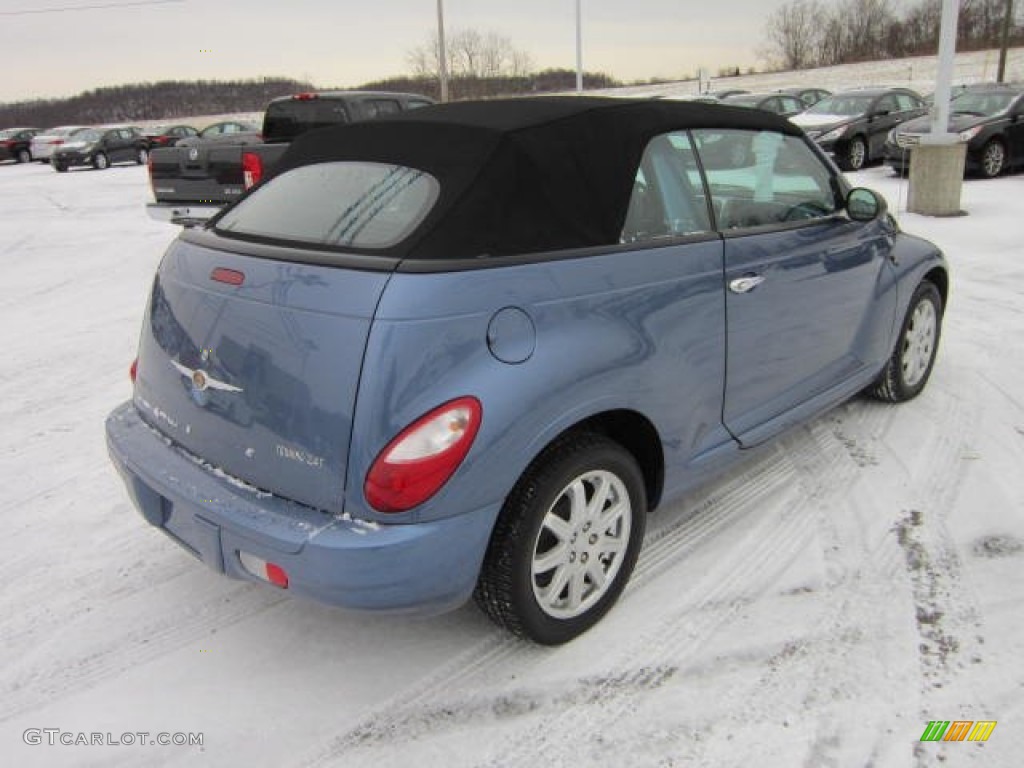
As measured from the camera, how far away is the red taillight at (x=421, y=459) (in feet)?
7.20

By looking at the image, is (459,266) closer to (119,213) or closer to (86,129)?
(119,213)

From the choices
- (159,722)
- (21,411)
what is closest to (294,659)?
(159,722)

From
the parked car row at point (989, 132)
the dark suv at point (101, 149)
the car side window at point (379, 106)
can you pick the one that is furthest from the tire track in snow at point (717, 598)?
the dark suv at point (101, 149)

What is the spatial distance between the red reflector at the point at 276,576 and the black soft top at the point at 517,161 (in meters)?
0.95

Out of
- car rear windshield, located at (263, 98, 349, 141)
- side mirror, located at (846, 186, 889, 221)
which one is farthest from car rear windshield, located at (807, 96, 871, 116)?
side mirror, located at (846, 186, 889, 221)

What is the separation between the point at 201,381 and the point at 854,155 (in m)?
16.6

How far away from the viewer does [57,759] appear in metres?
2.35

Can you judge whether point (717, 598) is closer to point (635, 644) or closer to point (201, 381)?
point (635, 644)

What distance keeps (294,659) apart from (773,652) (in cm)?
158

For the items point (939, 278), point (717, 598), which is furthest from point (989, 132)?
point (717, 598)

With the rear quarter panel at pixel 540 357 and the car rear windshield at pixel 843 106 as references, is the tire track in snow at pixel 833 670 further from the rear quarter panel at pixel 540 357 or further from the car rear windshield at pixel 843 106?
the car rear windshield at pixel 843 106

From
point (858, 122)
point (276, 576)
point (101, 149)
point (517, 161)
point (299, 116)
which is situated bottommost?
point (276, 576)

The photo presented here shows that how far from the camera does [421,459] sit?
7.21 feet

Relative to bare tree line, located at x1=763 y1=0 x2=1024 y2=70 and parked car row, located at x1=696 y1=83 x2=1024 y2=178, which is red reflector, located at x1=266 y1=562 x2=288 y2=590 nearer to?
parked car row, located at x1=696 y1=83 x2=1024 y2=178
